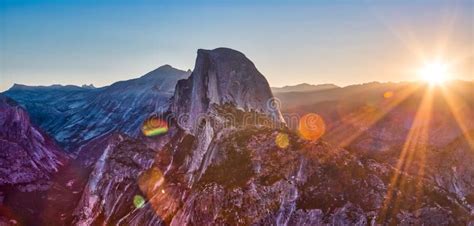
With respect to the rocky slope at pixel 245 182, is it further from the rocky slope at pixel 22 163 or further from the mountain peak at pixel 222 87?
the rocky slope at pixel 22 163

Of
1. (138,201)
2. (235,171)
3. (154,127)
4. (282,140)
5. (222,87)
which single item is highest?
(222,87)

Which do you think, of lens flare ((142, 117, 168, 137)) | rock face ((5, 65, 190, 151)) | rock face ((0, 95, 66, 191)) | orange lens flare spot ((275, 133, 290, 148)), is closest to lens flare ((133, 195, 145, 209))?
orange lens flare spot ((275, 133, 290, 148))

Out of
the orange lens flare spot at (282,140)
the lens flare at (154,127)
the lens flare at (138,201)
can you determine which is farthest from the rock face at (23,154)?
the orange lens flare spot at (282,140)

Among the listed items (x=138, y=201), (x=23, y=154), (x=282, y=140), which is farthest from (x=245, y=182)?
(x=23, y=154)

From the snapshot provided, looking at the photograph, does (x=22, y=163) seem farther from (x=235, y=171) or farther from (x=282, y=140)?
(x=282, y=140)

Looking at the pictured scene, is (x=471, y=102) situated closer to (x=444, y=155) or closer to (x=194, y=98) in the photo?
(x=444, y=155)

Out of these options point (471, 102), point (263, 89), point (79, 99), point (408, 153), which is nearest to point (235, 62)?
point (263, 89)

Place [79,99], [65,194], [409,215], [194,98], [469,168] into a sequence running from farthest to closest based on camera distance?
[79,99]
[65,194]
[194,98]
[469,168]
[409,215]
